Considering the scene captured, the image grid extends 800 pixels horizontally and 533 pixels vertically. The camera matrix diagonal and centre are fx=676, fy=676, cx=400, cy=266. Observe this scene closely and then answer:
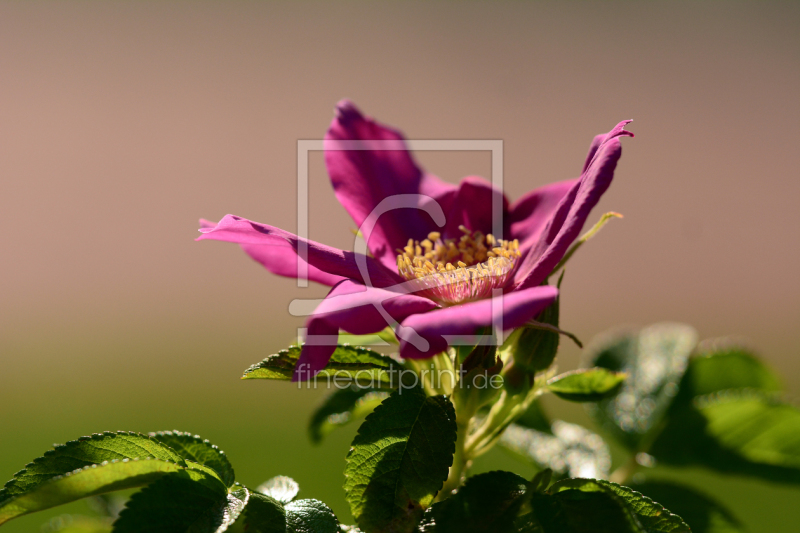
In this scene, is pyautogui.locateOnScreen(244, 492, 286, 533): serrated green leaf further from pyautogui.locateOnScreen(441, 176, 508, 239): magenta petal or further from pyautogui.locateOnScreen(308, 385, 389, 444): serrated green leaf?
pyautogui.locateOnScreen(441, 176, 508, 239): magenta petal

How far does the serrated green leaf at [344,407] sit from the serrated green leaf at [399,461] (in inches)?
12.3

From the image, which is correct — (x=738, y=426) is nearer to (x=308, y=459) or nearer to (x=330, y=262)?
(x=330, y=262)

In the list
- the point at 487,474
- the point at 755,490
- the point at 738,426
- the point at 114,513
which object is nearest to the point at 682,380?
the point at 738,426

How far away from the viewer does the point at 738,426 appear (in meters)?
1.45

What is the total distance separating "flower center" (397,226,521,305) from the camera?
117cm

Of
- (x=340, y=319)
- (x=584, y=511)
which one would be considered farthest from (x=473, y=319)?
(x=584, y=511)

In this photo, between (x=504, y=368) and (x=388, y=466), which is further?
(x=504, y=368)

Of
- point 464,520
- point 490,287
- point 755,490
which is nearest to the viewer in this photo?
point 464,520

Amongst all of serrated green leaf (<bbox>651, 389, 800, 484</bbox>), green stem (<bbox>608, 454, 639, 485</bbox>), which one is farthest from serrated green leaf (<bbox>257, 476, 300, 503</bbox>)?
serrated green leaf (<bbox>651, 389, 800, 484</bbox>)

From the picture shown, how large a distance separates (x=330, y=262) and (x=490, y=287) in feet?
0.99

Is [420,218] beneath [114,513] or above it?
above

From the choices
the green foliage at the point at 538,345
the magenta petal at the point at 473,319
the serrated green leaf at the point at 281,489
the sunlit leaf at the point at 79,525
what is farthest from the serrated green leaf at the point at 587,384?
the sunlit leaf at the point at 79,525

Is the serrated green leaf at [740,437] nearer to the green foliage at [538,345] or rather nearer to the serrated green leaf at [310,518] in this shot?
the green foliage at [538,345]

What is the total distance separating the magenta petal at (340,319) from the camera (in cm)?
85
